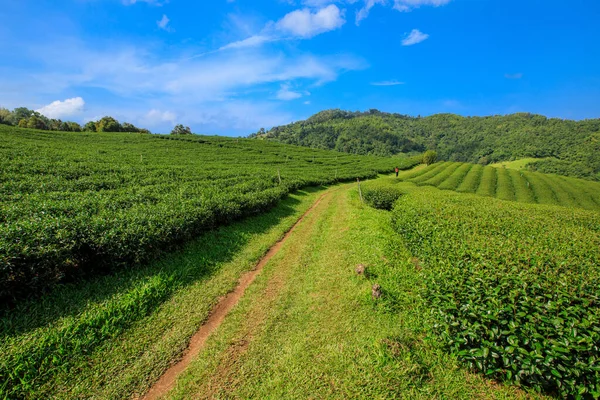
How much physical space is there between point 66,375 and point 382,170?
56.2 meters

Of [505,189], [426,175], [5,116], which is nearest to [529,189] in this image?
[505,189]

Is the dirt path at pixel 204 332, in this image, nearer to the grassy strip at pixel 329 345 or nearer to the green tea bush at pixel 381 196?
the grassy strip at pixel 329 345

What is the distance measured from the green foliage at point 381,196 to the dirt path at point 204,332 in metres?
13.2

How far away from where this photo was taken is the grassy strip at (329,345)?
4477 mm

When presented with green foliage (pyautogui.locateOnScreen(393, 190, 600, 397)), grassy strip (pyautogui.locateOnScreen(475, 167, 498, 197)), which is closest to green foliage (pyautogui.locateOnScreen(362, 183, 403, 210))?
green foliage (pyautogui.locateOnScreen(393, 190, 600, 397))

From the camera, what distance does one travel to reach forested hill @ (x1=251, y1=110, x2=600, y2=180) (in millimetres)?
72425

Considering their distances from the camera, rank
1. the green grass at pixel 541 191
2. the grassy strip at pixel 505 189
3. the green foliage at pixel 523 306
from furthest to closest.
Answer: the grassy strip at pixel 505 189
the green grass at pixel 541 191
the green foliage at pixel 523 306

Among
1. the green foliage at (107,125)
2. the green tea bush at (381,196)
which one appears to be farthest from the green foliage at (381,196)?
the green foliage at (107,125)

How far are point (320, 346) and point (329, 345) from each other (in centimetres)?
21

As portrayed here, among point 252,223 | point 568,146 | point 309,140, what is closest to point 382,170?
point 252,223

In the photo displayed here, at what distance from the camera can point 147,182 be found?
53.3 ft

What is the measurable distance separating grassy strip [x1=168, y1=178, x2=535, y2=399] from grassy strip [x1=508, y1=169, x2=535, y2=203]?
34767 mm

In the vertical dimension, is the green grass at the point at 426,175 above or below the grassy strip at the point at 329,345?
above

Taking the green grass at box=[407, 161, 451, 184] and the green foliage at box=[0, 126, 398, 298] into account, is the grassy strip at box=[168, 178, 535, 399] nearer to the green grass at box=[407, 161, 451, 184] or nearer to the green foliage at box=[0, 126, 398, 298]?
the green foliage at box=[0, 126, 398, 298]
